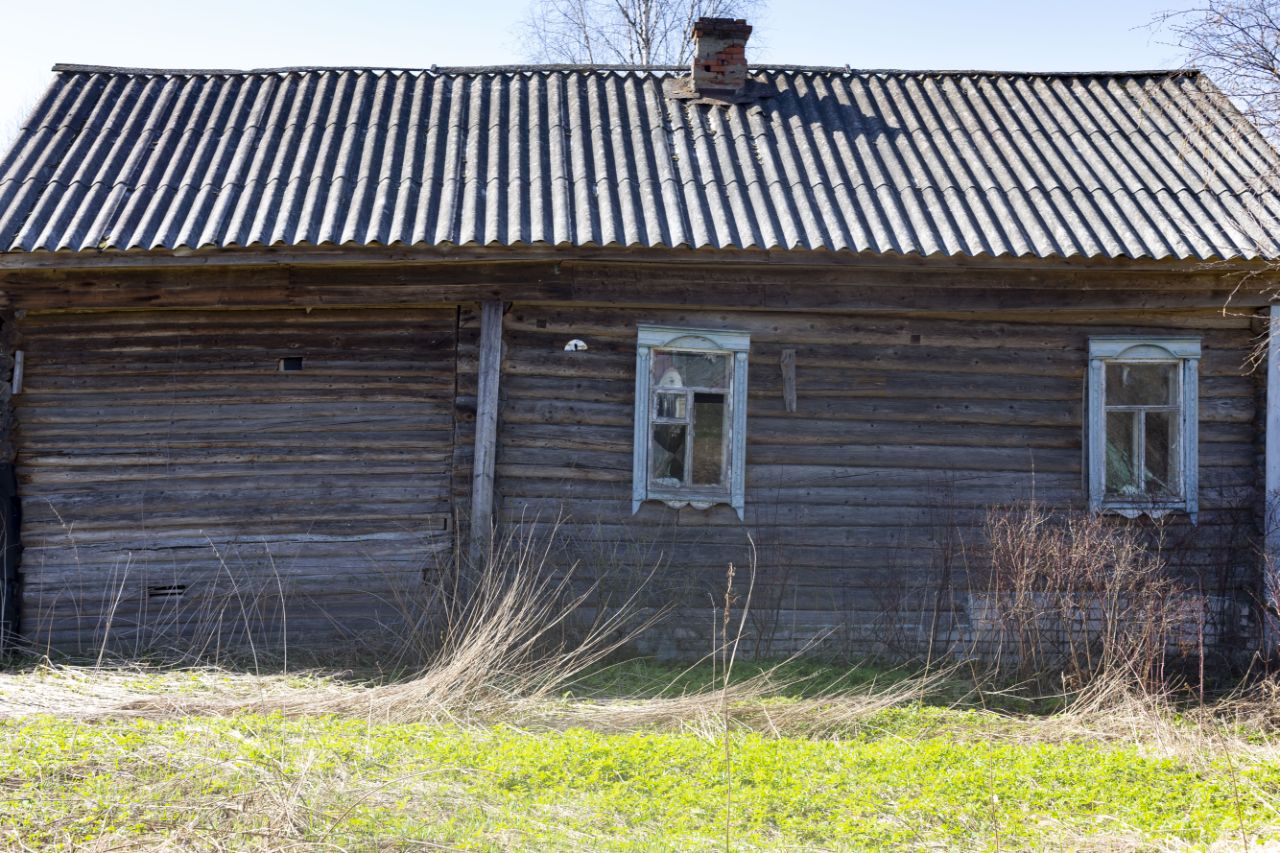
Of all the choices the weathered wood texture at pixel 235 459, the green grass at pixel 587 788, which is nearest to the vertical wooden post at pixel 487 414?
the weathered wood texture at pixel 235 459

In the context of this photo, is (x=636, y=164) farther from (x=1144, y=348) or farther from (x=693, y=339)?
(x=1144, y=348)

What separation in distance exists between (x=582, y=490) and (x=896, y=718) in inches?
119

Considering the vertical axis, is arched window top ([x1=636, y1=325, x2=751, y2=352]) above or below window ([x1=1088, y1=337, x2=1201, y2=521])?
above

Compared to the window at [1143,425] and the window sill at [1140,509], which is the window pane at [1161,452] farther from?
the window sill at [1140,509]

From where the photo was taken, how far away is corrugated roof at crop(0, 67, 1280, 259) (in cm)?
824

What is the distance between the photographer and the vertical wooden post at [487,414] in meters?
8.24

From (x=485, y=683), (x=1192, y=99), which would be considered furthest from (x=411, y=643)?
(x=1192, y=99)

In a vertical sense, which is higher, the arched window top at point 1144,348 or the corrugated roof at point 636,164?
the corrugated roof at point 636,164

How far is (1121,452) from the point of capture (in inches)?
351

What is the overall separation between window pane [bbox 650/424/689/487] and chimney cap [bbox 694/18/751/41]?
4273 millimetres

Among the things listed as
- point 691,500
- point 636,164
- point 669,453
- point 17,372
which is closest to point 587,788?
point 691,500

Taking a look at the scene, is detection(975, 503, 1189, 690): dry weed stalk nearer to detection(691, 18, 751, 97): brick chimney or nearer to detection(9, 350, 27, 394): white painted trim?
detection(691, 18, 751, 97): brick chimney

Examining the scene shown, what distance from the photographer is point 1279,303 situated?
8.59 m

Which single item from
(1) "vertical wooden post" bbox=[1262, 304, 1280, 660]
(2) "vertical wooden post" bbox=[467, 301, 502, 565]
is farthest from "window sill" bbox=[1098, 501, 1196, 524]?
(2) "vertical wooden post" bbox=[467, 301, 502, 565]
